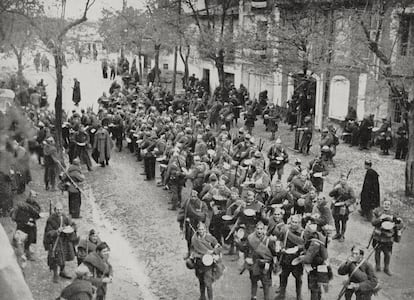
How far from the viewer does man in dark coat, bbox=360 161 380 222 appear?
14.8 meters

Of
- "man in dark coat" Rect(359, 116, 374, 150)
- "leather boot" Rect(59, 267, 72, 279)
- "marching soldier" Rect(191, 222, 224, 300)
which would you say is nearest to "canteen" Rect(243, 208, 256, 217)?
"marching soldier" Rect(191, 222, 224, 300)

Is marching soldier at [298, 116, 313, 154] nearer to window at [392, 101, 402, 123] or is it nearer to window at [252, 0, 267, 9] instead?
window at [392, 101, 402, 123]

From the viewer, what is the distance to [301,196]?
43.6 ft

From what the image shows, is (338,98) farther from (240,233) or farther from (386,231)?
(240,233)

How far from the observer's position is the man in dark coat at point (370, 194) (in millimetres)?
14789

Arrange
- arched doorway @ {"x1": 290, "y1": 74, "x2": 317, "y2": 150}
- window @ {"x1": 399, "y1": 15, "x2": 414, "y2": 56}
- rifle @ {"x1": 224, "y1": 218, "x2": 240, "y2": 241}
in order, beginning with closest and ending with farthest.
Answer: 1. rifle @ {"x1": 224, "y1": 218, "x2": 240, "y2": 241}
2. window @ {"x1": 399, "y1": 15, "x2": 414, "y2": 56}
3. arched doorway @ {"x1": 290, "y1": 74, "x2": 317, "y2": 150}

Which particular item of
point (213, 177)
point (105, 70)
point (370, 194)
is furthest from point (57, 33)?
point (105, 70)

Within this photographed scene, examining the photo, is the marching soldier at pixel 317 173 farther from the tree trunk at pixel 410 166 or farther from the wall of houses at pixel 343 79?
the wall of houses at pixel 343 79

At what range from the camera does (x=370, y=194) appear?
14914 mm

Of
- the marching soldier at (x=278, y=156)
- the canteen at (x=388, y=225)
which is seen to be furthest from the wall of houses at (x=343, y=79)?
the canteen at (x=388, y=225)

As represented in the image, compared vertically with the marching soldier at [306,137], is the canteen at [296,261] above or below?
below

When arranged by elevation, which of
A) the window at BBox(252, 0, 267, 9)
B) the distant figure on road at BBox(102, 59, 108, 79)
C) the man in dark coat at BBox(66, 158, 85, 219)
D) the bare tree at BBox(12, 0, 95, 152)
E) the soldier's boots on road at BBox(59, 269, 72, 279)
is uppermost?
the window at BBox(252, 0, 267, 9)

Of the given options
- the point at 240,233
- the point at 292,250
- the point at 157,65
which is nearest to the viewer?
→ the point at 292,250

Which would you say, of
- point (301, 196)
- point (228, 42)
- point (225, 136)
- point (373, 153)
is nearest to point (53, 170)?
point (225, 136)
